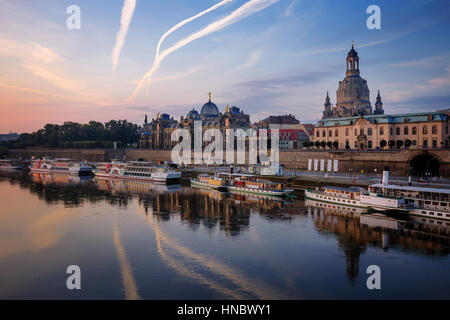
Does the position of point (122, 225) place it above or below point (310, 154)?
below

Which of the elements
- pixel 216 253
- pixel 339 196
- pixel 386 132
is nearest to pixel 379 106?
pixel 386 132

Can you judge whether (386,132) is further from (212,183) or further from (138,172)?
(138,172)

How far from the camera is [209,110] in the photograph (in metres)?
126

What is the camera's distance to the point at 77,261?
72.6 ft

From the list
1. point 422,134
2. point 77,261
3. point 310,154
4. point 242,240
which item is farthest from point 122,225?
point 422,134

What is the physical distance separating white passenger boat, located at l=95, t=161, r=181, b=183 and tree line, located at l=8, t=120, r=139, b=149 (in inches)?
2230

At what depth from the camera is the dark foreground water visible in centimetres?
1789

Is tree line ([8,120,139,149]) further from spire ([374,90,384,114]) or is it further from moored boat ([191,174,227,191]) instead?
spire ([374,90,384,114])

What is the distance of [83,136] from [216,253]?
5218 inches

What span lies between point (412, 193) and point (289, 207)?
38.8 ft

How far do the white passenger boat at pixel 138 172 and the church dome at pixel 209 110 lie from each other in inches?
2112

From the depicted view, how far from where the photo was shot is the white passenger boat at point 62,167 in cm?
8206
